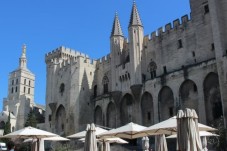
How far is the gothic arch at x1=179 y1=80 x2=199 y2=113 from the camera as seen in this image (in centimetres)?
2981

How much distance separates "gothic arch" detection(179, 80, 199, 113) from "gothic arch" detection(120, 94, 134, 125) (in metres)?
7.54

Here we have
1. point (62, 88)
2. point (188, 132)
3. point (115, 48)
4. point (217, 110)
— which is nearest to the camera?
point (188, 132)

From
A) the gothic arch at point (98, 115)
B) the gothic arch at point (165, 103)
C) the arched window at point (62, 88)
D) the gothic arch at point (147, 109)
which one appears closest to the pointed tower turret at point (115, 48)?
the gothic arch at point (98, 115)

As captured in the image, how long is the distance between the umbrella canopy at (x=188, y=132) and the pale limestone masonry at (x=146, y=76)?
15.0 metres

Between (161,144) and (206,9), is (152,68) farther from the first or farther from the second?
(161,144)

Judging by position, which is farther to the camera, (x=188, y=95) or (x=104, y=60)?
(x=104, y=60)

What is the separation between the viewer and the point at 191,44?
32188 mm

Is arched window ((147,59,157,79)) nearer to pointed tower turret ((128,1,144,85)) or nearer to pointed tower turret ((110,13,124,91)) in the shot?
pointed tower turret ((128,1,144,85))

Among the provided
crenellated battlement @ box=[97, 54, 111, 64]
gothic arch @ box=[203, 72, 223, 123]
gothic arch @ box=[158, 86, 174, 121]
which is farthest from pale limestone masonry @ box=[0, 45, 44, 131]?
gothic arch @ box=[203, 72, 223, 123]

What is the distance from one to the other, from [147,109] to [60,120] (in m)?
15.9

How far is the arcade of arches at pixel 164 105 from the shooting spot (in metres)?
28.2

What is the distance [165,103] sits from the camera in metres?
32.8

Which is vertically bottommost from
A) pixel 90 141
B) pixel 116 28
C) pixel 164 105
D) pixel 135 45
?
pixel 90 141

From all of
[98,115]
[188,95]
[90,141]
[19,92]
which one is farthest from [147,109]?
[19,92]
